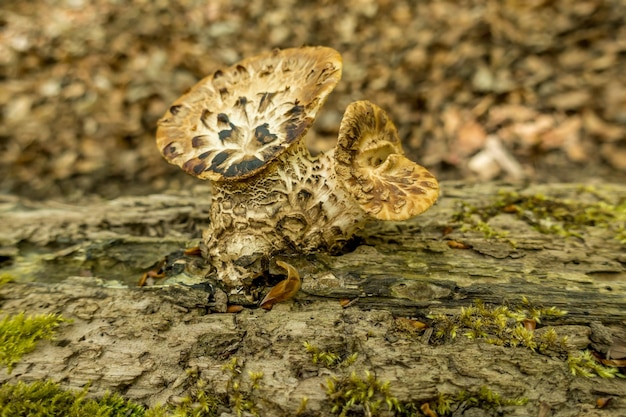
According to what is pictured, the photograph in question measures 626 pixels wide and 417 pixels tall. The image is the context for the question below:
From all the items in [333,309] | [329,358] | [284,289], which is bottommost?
[329,358]

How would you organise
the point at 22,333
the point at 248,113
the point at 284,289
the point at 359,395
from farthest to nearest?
1. the point at 248,113
2. the point at 284,289
3. the point at 22,333
4. the point at 359,395

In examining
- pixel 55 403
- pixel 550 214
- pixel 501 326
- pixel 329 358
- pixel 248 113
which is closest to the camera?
pixel 55 403

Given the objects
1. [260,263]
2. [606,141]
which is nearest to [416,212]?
[260,263]

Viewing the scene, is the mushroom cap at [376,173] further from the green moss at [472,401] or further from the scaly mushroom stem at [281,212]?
the green moss at [472,401]

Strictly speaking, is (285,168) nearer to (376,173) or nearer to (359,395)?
(376,173)

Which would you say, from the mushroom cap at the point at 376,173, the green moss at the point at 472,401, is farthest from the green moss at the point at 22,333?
the green moss at the point at 472,401

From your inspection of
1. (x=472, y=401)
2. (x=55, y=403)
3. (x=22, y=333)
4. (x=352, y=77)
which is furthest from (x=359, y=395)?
(x=352, y=77)

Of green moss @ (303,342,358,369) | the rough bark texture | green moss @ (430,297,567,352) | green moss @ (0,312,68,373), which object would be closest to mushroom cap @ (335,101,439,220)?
the rough bark texture
